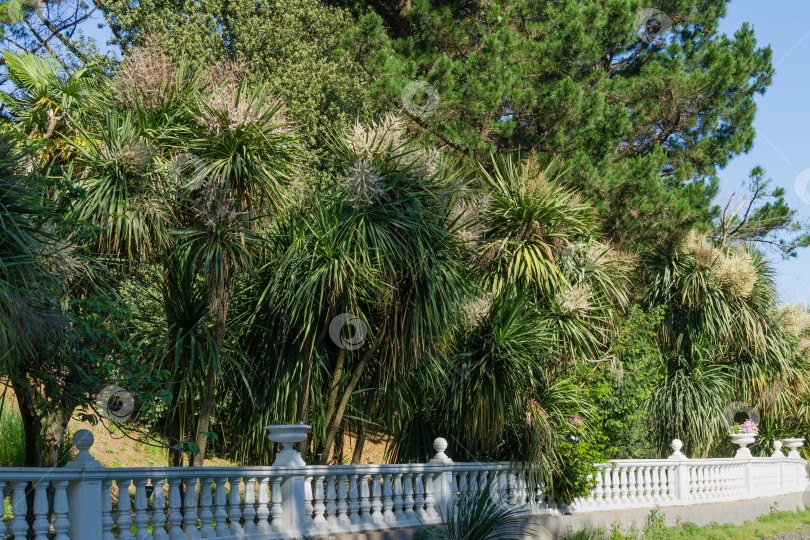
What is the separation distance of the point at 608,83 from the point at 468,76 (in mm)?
3212

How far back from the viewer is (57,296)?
21.1 ft

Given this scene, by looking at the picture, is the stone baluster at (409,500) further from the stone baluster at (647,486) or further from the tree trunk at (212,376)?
the stone baluster at (647,486)

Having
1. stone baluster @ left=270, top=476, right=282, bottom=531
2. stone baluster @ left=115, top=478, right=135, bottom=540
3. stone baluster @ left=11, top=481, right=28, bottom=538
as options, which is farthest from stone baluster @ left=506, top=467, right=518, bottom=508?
stone baluster @ left=11, top=481, right=28, bottom=538

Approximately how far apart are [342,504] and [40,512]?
11.0 feet

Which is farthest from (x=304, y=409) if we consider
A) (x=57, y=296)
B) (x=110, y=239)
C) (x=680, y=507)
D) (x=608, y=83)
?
(x=608, y=83)

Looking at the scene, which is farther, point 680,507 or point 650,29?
point 650,29

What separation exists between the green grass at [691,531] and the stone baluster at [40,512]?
7.40 m

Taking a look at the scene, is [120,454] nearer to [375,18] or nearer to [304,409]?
[304,409]

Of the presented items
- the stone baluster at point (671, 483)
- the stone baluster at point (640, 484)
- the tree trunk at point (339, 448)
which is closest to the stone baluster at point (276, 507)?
the tree trunk at point (339, 448)

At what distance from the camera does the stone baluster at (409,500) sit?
9523 millimetres

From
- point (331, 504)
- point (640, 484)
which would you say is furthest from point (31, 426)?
point (640, 484)

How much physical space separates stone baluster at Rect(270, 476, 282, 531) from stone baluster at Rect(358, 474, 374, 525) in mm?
1107

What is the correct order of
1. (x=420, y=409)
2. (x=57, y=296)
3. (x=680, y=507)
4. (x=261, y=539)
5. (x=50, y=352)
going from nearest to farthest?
1. (x=57, y=296)
2. (x=50, y=352)
3. (x=261, y=539)
4. (x=420, y=409)
5. (x=680, y=507)

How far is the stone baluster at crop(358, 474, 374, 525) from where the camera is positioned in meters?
8.96
